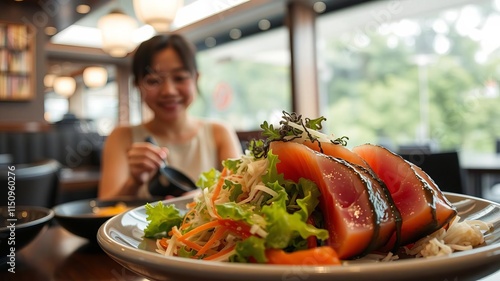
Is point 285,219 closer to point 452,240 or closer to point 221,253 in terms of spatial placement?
point 221,253

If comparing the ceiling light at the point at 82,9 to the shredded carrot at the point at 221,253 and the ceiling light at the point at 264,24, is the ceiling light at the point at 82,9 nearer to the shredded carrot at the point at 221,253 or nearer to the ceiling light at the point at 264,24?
the ceiling light at the point at 264,24

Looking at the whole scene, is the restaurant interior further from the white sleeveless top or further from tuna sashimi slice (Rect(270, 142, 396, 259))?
tuna sashimi slice (Rect(270, 142, 396, 259))

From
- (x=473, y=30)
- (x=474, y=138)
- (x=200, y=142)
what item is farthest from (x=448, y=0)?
(x=200, y=142)

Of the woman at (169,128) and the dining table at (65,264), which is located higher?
the woman at (169,128)

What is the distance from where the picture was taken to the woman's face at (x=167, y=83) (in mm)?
2012

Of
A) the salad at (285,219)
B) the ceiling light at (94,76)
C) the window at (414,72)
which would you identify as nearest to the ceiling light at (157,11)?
the window at (414,72)

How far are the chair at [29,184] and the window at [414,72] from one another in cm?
417

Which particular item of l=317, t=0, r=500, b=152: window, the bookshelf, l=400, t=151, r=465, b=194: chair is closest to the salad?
l=400, t=151, r=465, b=194: chair

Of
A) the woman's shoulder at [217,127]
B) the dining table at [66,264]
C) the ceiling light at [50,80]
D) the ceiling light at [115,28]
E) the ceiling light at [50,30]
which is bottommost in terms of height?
the dining table at [66,264]

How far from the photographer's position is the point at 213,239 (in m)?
0.61

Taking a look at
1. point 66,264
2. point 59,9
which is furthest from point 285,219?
point 59,9

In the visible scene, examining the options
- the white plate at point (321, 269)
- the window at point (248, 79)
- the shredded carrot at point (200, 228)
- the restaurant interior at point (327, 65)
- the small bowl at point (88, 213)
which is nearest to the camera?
the white plate at point (321, 269)

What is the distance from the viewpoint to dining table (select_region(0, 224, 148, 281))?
793 mm

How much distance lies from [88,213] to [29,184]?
0.68 m
